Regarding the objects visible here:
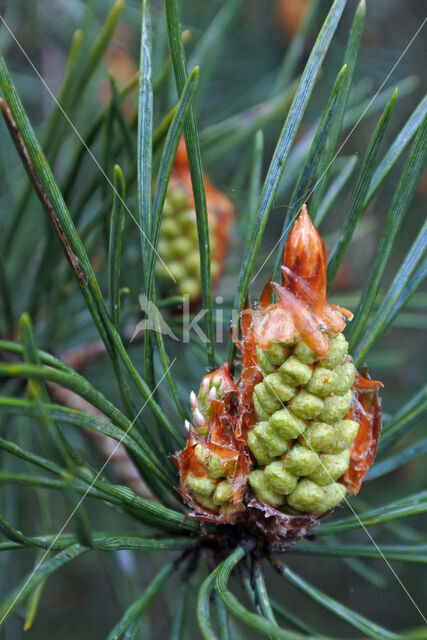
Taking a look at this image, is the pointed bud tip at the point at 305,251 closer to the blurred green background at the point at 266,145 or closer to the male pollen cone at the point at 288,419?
the male pollen cone at the point at 288,419

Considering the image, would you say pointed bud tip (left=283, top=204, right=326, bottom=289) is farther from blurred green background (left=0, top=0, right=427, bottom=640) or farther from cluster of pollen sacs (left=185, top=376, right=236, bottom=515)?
blurred green background (left=0, top=0, right=427, bottom=640)

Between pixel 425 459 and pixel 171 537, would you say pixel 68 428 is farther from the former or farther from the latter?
pixel 425 459

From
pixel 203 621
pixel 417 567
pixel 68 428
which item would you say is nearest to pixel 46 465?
pixel 203 621
